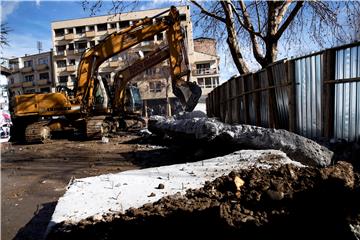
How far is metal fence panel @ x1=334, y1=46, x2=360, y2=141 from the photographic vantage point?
6.08 meters

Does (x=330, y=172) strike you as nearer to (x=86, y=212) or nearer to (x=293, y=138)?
(x=86, y=212)

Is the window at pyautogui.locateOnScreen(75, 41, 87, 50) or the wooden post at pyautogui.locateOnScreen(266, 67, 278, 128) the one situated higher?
the window at pyautogui.locateOnScreen(75, 41, 87, 50)

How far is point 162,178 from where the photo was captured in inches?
179

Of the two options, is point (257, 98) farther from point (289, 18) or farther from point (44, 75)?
point (44, 75)

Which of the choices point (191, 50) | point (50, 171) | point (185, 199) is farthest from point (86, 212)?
point (191, 50)

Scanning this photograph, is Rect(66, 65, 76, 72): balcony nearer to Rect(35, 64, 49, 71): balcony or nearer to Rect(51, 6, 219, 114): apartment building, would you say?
Rect(51, 6, 219, 114): apartment building

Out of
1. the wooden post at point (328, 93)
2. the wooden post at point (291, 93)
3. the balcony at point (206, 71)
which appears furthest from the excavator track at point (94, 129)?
the balcony at point (206, 71)

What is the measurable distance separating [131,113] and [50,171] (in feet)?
38.2

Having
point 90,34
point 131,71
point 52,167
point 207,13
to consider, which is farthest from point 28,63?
point 52,167

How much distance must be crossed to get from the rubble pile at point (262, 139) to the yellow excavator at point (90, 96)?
6446 mm

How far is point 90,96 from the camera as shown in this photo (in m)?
17.1

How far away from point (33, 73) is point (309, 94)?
2931 inches

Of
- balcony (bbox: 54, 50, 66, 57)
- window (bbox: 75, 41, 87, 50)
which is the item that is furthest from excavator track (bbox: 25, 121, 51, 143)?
balcony (bbox: 54, 50, 66, 57)

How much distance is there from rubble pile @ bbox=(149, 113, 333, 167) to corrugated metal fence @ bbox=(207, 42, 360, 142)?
0.90 meters
